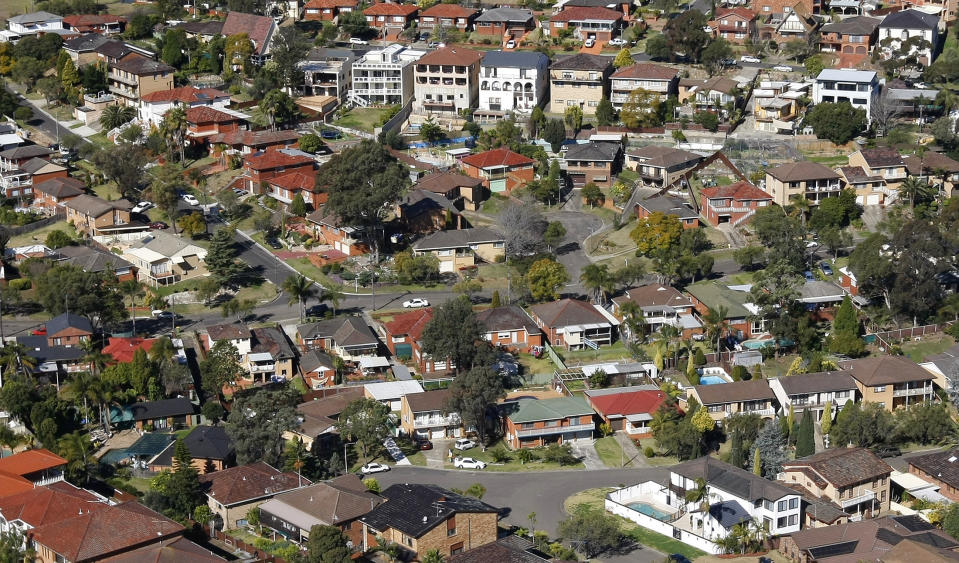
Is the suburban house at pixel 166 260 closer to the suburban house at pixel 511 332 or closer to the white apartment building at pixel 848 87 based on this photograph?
the suburban house at pixel 511 332

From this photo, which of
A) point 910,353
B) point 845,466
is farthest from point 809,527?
point 910,353

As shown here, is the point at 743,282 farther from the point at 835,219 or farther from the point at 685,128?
the point at 685,128

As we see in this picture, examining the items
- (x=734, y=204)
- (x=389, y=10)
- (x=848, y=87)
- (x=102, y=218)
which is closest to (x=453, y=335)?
(x=734, y=204)

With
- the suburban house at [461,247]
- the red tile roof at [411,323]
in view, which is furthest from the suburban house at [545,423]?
the suburban house at [461,247]

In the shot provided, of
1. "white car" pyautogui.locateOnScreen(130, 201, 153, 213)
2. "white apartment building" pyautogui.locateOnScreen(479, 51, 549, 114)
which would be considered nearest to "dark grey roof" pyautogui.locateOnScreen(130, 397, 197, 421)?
"white car" pyautogui.locateOnScreen(130, 201, 153, 213)

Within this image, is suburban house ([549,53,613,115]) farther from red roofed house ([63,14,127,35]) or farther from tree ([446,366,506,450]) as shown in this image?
tree ([446,366,506,450])

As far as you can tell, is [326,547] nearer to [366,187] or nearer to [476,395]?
[476,395]
